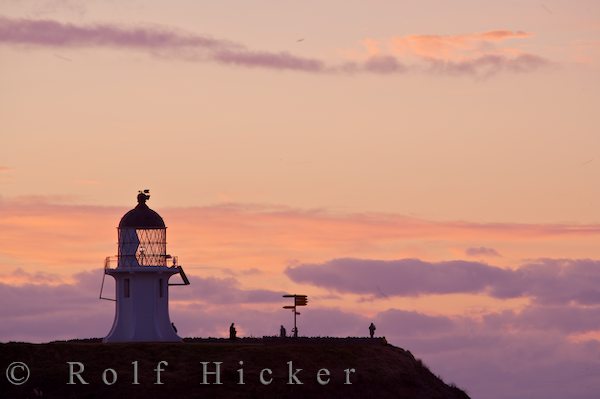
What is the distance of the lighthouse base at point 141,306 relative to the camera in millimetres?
109000

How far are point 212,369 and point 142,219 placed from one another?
1511 cm

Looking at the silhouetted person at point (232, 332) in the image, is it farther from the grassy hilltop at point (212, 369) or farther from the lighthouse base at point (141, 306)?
the grassy hilltop at point (212, 369)

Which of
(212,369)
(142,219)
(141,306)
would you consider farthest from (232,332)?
(212,369)

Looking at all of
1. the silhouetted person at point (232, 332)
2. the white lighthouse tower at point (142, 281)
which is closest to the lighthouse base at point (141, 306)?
the white lighthouse tower at point (142, 281)

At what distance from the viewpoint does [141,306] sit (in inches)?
4296

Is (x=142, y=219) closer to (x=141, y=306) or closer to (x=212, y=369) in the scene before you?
(x=141, y=306)

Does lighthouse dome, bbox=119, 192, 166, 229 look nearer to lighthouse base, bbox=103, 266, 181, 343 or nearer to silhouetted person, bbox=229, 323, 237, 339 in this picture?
lighthouse base, bbox=103, 266, 181, 343

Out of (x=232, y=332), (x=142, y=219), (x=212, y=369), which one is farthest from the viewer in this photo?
(x=232, y=332)

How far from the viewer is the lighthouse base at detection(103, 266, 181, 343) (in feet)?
358

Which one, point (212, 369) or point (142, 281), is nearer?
point (212, 369)

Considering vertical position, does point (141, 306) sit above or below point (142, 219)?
below

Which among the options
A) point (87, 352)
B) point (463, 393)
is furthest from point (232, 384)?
point (463, 393)

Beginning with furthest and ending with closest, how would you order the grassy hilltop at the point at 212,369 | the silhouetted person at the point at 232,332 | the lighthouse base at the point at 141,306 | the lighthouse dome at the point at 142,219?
the silhouetted person at the point at 232,332, the lighthouse dome at the point at 142,219, the lighthouse base at the point at 141,306, the grassy hilltop at the point at 212,369

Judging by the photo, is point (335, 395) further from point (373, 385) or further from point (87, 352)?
point (87, 352)
